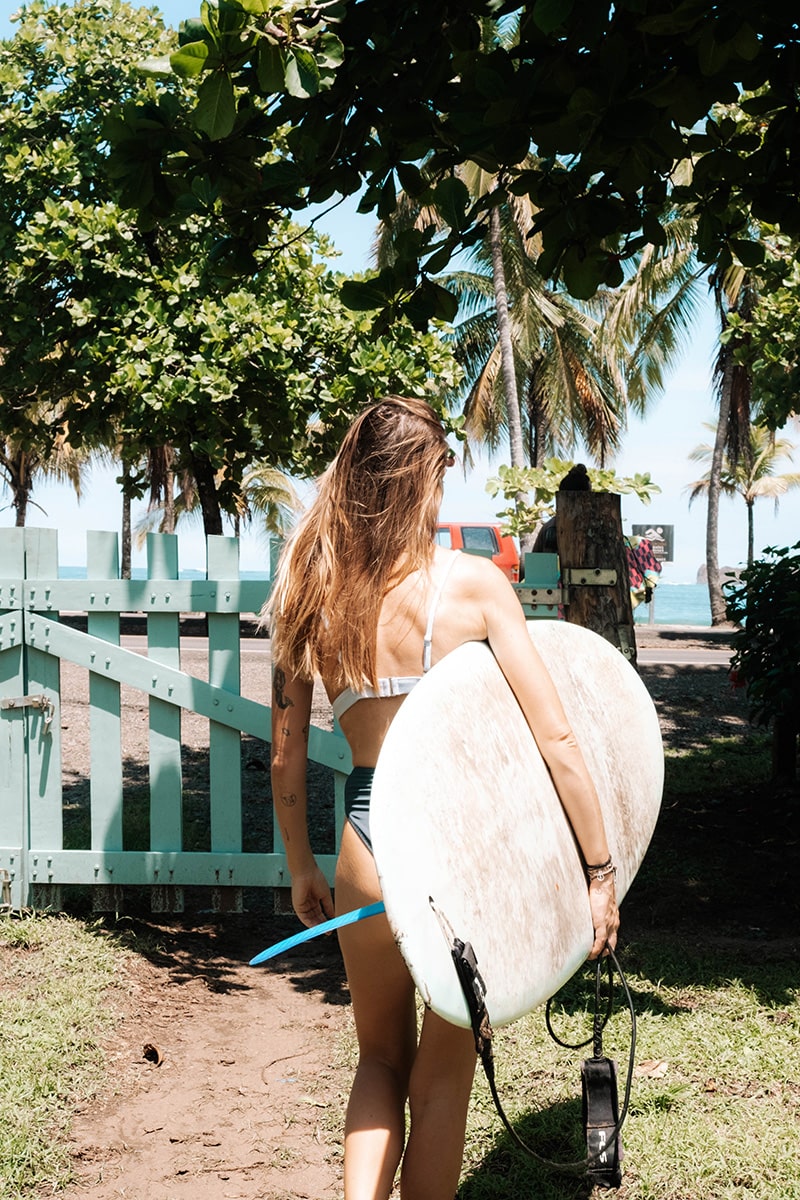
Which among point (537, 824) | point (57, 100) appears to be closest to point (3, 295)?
point (57, 100)

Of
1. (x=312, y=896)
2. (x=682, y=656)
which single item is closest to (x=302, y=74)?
(x=312, y=896)

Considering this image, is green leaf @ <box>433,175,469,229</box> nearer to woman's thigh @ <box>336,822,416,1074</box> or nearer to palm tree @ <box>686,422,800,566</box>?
woman's thigh @ <box>336,822,416,1074</box>

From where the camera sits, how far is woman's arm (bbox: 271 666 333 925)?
7.52 ft

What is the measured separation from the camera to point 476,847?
1.94 meters

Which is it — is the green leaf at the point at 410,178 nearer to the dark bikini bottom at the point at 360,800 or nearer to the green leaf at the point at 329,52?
the green leaf at the point at 329,52

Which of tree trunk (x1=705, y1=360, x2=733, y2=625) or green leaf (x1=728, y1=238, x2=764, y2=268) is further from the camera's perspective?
tree trunk (x1=705, y1=360, x2=733, y2=625)

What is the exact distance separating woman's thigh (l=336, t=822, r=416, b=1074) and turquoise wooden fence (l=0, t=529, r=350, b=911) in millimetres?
2325

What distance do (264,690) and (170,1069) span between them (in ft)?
25.8

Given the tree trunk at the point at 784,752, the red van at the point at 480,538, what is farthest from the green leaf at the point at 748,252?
the red van at the point at 480,538

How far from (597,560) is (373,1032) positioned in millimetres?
2600

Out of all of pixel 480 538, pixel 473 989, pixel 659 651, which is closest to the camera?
pixel 473 989

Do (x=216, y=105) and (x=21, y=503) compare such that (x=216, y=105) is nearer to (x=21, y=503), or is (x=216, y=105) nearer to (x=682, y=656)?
(x=682, y=656)

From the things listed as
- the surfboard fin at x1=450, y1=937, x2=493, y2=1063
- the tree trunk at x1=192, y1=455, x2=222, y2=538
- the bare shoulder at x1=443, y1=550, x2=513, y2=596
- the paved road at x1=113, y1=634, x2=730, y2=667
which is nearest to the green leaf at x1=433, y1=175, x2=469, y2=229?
the bare shoulder at x1=443, y1=550, x2=513, y2=596

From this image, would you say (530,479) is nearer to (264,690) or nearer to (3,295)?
(3,295)
